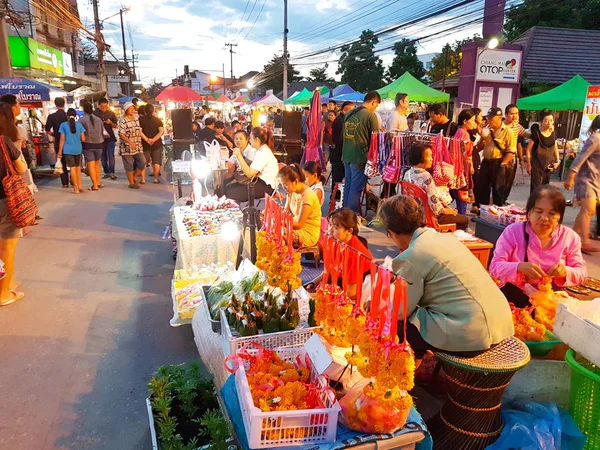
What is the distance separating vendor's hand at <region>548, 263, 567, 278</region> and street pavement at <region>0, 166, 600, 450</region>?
280 cm

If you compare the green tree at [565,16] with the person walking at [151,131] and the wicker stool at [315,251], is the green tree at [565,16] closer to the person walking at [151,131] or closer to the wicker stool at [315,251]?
the person walking at [151,131]

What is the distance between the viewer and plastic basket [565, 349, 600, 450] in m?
2.30

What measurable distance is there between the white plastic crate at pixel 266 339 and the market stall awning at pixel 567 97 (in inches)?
510

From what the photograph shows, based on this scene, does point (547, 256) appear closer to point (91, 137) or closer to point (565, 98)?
point (91, 137)

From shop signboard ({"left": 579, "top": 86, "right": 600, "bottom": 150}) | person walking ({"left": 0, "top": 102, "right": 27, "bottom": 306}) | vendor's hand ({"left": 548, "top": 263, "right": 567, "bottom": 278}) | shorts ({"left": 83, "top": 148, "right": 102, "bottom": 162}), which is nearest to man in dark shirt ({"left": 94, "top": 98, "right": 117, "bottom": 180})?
shorts ({"left": 83, "top": 148, "right": 102, "bottom": 162})

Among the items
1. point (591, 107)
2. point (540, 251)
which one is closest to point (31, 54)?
point (591, 107)

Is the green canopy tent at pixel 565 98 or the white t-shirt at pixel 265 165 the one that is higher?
the green canopy tent at pixel 565 98

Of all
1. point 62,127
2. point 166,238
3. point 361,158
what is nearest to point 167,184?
point 62,127

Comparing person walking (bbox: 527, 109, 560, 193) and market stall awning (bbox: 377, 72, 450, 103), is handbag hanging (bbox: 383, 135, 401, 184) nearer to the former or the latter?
person walking (bbox: 527, 109, 560, 193)

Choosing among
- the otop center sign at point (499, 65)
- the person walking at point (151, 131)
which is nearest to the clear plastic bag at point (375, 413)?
the person walking at point (151, 131)

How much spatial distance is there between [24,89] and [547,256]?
39.3 feet

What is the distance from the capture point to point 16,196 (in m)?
4.25

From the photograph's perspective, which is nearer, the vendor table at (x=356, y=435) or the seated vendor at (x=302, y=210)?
the vendor table at (x=356, y=435)

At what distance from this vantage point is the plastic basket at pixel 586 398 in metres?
2.30
